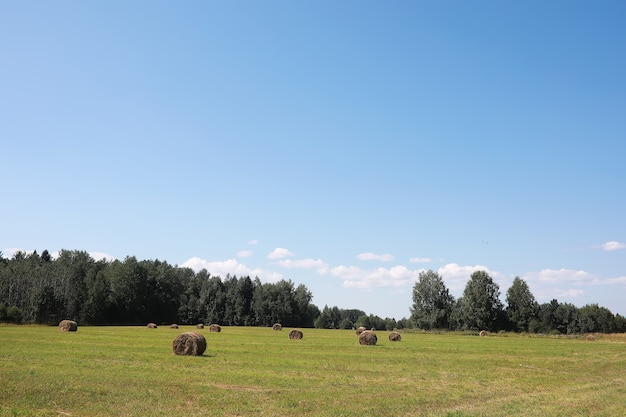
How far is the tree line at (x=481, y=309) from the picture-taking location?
359 ft

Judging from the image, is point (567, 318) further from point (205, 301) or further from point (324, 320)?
point (205, 301)

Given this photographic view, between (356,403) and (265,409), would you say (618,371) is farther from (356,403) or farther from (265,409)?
(265,409)

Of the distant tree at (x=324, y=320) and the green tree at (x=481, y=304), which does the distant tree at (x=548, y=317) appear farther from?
the distant tree at (x=324, y=320)

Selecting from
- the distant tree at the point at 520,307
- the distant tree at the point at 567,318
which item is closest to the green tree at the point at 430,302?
the distant tree at the point at 520,307

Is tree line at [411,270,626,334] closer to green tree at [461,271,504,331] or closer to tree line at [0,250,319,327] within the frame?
green tree at [461,271,504,331]

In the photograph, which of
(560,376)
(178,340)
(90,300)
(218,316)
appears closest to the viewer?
(560,376)

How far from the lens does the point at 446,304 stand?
120 metres

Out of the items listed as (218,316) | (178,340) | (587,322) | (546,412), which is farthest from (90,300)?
(587,322)

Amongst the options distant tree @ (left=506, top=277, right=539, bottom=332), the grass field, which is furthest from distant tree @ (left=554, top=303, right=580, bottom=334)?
the grass field

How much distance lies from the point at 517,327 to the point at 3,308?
111 metres

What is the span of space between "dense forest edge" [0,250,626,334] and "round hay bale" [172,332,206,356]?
241ft

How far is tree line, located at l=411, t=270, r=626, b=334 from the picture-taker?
109 metres

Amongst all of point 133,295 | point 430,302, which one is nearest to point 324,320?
point 430,302

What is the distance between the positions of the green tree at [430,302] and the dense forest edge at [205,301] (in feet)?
0.84
